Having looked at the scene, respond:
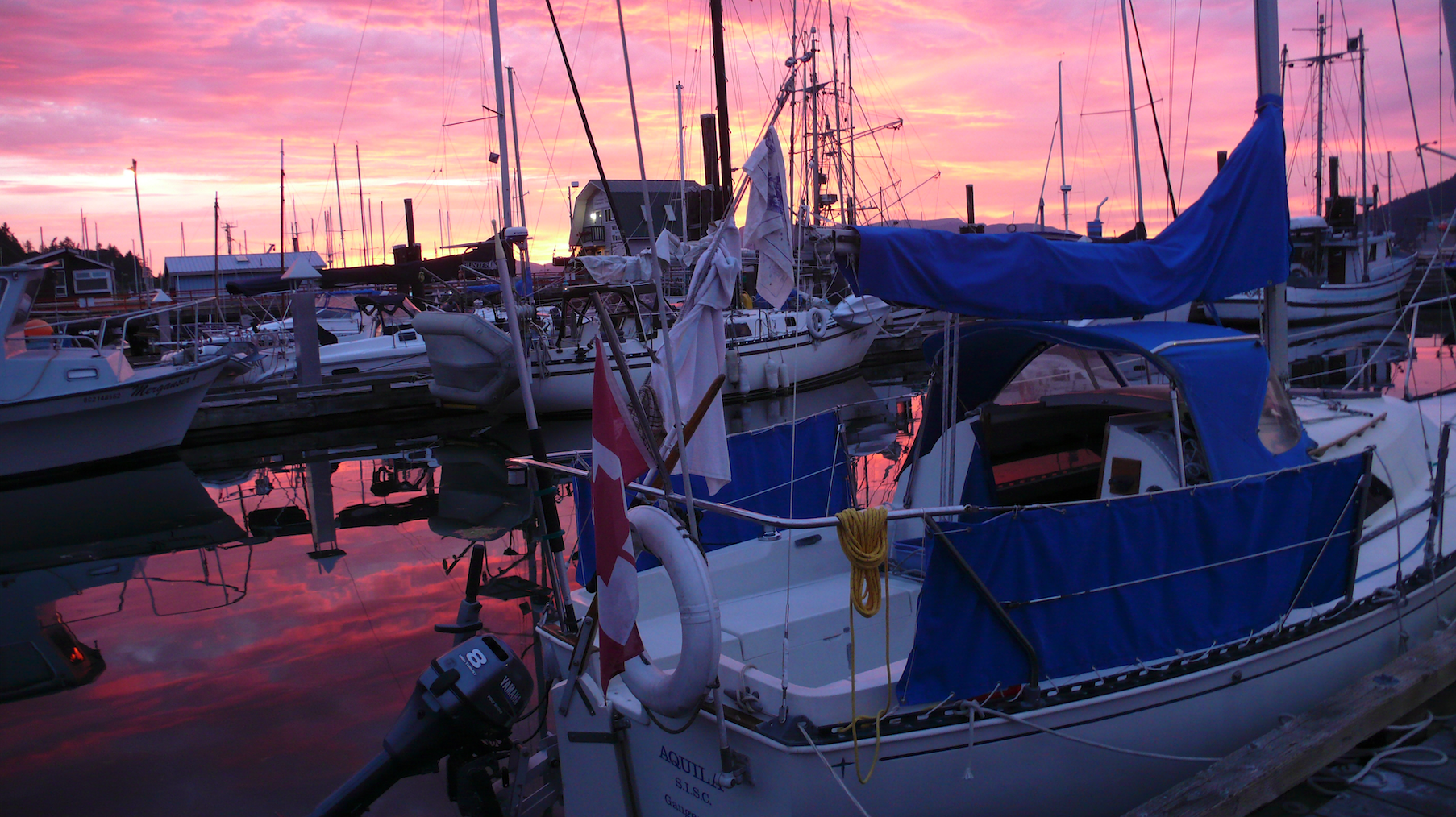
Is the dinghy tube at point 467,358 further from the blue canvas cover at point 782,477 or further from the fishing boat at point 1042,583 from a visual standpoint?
the fishing boat at point 1042,583

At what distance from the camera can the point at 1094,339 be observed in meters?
5.37

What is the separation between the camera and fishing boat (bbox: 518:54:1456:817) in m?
3.97

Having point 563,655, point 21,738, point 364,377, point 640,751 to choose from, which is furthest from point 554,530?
point 364,377

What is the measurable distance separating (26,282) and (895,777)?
19.4m

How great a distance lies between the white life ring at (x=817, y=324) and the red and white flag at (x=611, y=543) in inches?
900

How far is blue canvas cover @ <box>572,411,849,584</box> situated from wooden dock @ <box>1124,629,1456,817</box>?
3.11 metres

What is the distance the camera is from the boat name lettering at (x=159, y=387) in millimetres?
17594

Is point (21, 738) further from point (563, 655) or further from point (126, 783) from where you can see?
point (563, 655)

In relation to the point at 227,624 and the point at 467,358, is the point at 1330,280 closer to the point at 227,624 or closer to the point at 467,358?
the point at 467,358

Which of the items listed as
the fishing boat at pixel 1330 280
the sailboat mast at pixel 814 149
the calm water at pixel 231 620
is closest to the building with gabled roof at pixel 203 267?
the sailboat mast at pixel 814 149

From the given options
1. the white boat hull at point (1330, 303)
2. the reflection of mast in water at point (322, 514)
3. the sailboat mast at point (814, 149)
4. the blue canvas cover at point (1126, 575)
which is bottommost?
the reflection of mast in water at point (322, 514)

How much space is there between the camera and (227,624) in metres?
9.08

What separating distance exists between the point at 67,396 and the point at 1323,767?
1987cm

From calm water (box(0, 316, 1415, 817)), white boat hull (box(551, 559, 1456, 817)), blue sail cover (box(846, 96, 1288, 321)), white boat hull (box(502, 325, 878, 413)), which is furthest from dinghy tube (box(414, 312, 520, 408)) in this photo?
white boat hull (box(551, 559, 1456, 817))
